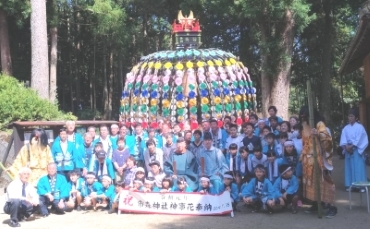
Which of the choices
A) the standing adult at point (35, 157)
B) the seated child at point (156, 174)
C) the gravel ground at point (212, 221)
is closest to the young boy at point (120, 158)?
the seated child at point (156, 174)

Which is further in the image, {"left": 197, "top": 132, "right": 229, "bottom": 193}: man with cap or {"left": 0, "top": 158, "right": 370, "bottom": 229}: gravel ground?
{"left": 197, "top": 132, "right": 229, "bottom": 193}: man with cap

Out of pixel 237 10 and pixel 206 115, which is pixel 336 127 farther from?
pixel 206 115

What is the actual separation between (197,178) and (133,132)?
2.15m

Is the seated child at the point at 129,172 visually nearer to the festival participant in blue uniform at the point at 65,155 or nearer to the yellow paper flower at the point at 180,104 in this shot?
the festival participant in blue uniform at the point at 65,155

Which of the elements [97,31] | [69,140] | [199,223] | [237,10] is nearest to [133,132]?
[69,140]

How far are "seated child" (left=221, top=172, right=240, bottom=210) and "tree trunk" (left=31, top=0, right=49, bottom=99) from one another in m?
8.80

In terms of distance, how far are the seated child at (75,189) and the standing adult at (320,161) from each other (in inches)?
154

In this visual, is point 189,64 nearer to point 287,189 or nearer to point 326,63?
point 287,189

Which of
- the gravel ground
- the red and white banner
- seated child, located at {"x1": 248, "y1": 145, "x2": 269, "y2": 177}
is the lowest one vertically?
the gravel ground

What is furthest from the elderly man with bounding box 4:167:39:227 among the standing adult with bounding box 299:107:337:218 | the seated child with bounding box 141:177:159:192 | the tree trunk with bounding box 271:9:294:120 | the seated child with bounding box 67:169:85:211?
the tree trunk with bounding box 271:9:294:120

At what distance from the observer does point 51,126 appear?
399 inches

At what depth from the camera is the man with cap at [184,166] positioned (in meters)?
8.22

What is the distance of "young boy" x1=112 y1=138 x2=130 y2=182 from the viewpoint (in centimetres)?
841

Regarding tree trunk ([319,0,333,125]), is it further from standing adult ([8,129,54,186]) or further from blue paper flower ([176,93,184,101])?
standing adult ([8,129,54,186])
